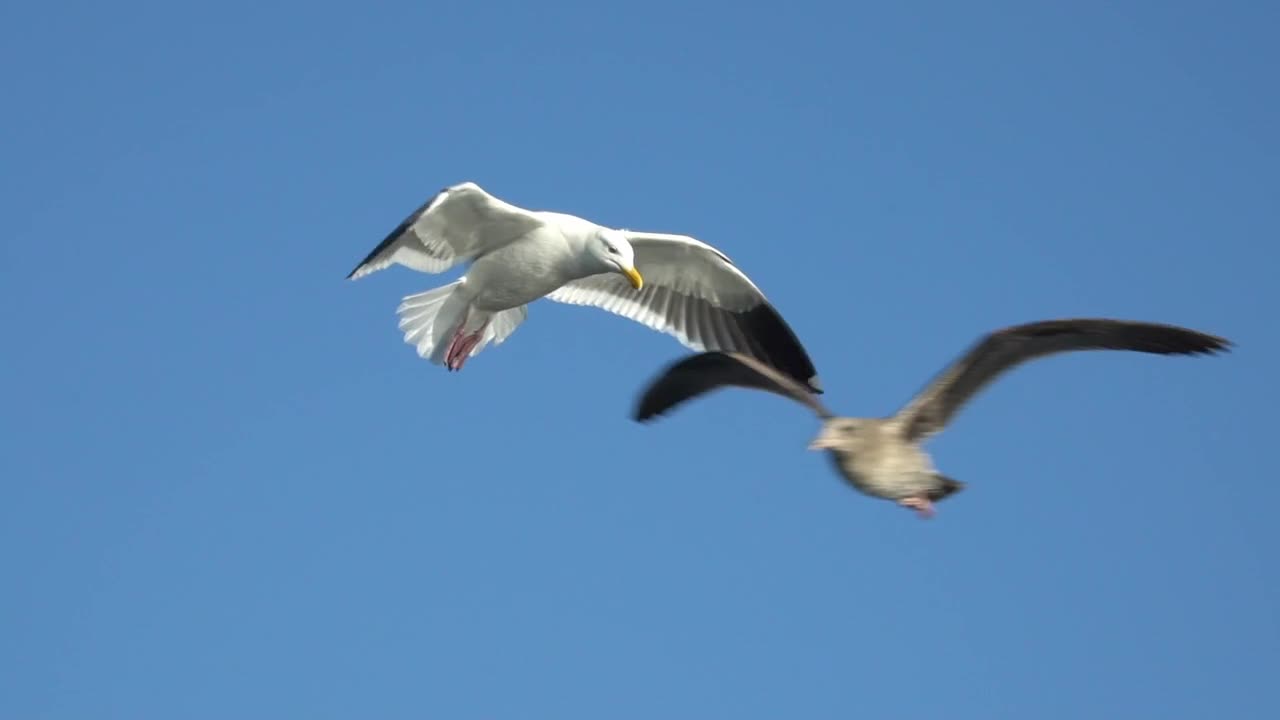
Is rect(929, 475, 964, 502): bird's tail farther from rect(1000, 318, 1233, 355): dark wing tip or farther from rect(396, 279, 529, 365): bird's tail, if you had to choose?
rect(396, 279, 529, 365): bird's tail

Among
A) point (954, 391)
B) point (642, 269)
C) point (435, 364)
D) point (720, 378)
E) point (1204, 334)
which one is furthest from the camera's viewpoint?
point (642, 269)

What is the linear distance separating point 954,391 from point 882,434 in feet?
1.27

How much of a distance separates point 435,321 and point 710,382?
397cm

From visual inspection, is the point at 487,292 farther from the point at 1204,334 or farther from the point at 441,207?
the point at 1204,334

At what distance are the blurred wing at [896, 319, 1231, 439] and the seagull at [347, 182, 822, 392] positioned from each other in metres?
3.79

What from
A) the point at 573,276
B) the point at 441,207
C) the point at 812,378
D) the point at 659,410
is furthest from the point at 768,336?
the point at 659,410

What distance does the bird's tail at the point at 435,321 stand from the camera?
37.2 ft

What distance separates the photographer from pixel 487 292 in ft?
36.1

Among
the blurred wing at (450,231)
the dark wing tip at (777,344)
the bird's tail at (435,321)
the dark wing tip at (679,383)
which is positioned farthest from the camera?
the dark wing tip at (777,344)

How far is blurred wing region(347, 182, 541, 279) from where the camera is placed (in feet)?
34.0

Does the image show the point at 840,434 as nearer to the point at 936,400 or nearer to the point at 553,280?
the point at 936,400

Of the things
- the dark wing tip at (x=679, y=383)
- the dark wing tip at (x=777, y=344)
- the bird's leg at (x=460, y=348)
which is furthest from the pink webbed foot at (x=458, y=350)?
the dark wing tip at (x=679, y=383)

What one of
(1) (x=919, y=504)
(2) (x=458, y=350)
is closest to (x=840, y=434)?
(1) (x=919, y=504)

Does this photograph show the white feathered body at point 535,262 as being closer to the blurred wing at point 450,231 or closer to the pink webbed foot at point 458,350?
the blurred wing at point 450,231
